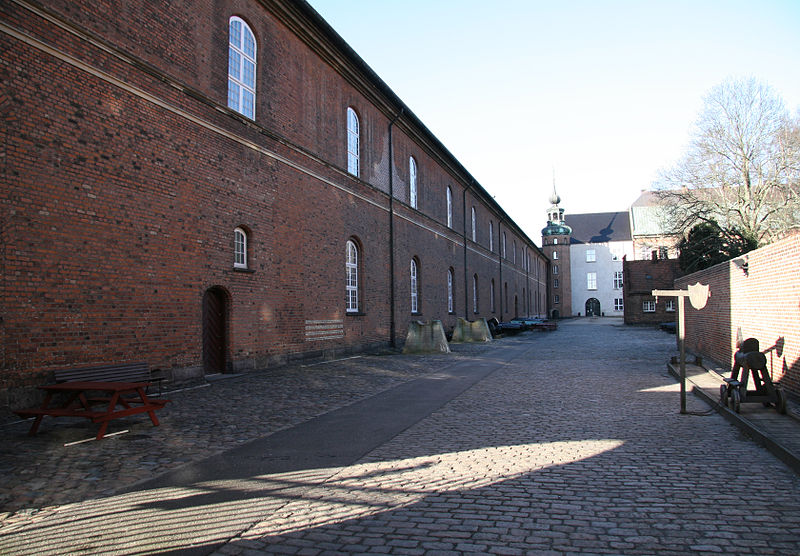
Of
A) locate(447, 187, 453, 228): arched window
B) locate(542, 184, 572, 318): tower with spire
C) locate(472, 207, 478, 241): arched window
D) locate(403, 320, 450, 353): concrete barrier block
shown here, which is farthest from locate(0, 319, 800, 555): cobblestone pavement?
locate(542, 184, 572, 318): tower with spire

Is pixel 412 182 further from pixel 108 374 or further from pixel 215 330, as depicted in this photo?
pixel 108 374

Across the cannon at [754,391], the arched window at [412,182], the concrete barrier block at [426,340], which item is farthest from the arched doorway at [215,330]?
the arched window at [412,182]

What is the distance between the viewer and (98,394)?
920 cm

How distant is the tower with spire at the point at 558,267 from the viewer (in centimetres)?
8638

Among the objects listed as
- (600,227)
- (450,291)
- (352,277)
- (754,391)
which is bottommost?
(754,391)

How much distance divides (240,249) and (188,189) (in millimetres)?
2321

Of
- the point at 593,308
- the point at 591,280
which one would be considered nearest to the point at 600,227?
the point at 591,280

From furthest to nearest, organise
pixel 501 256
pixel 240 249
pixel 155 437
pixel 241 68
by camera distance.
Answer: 1. pixel 501 256
2. pixel 241 68
3. pixel 240 249
4. pixel 155 437

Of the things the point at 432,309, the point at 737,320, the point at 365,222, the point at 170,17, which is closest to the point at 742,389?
the point at 737,320

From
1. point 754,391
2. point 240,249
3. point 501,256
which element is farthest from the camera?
point 501,256

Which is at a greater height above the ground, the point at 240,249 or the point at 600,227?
the point at 600,227

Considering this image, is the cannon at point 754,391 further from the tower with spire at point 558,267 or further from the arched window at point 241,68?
the tower with spire at point 558,267

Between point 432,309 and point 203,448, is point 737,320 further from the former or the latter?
point 432,309

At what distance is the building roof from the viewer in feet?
287
